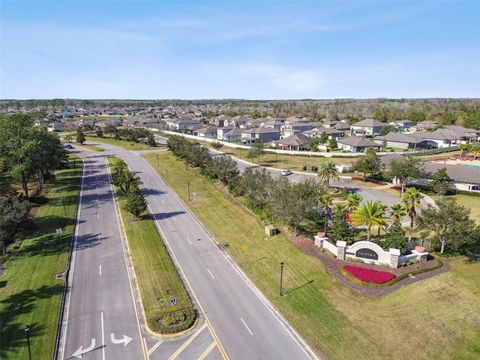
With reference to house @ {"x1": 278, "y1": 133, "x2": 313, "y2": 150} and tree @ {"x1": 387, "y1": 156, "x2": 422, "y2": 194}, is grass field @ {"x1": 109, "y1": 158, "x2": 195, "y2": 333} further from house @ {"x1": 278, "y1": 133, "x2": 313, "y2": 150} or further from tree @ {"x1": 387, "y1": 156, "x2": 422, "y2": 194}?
house @ {"x1": 278, "y1": 133, "x2": 313, "y2": 150}

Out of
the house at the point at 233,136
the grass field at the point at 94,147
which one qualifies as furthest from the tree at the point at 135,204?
the house at the point at 233,136

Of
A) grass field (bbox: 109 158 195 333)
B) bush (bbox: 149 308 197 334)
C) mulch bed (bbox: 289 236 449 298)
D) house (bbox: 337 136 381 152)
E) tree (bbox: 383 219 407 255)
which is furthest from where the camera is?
house (bbox: 337 136 381 152)

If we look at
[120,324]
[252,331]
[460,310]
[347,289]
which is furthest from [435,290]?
[120,324]

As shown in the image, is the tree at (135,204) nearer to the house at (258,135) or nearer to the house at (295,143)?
the house at (295,143)

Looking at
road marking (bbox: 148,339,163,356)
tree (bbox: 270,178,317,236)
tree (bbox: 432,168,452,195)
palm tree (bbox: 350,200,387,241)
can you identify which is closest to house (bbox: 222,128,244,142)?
tree (bbox: 432,168,452,195)

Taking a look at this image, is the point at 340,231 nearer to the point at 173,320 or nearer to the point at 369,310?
the point at 369,310

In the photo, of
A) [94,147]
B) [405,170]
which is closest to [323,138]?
[405,170]

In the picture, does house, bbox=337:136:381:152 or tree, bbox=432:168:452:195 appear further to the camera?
house, bbox=337:136:381:152

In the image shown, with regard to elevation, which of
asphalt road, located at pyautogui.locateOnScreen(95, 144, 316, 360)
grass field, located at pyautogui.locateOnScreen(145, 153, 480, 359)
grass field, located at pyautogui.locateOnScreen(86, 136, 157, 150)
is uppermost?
grass field, located at pyautogui.locateOnScreen(86, 136, 157, 150)
